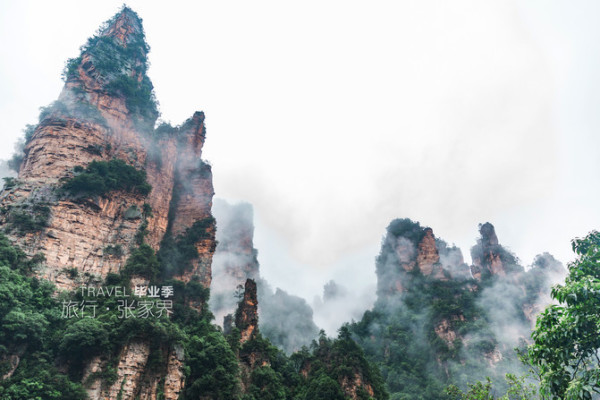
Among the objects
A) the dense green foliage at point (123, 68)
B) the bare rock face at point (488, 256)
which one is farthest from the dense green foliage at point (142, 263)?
the bare rock face at point (488, 256)

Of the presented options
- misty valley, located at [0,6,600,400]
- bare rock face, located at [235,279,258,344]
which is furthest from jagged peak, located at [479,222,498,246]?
bare rock face, located at [235,279,258,344]

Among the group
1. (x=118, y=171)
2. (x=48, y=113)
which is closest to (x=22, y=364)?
(x=118, y=171)

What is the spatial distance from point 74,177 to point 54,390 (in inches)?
709

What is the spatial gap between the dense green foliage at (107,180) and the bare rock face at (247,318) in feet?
50.0

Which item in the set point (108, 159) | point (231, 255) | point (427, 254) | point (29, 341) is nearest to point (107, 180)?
point (108, 159)

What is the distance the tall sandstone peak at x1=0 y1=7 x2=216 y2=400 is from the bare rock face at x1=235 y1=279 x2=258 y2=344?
5672 mm

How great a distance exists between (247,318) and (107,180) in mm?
18938

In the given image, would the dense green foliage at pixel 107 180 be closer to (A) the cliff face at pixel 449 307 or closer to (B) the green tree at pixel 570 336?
(B) the green tree at pixel 570 336

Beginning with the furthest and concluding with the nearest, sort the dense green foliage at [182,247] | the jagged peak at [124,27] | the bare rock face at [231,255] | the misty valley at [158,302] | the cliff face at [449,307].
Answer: the bare rock face at [231,255] → the cliff face at [449,307] → the jagged peak at [124,27] → the dense green foliage at [182,247] → the misty valley at [158,302]

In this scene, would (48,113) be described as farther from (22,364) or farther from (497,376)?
(497,376)

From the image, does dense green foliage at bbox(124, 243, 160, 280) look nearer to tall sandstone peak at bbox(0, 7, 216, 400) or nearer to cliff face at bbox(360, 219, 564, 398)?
tall sandstone peak at bbox(0, 7, 216, 400)

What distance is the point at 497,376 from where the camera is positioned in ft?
145

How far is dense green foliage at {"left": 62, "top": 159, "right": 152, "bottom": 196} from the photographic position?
103ft

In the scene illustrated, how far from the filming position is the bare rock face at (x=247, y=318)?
35.1m
